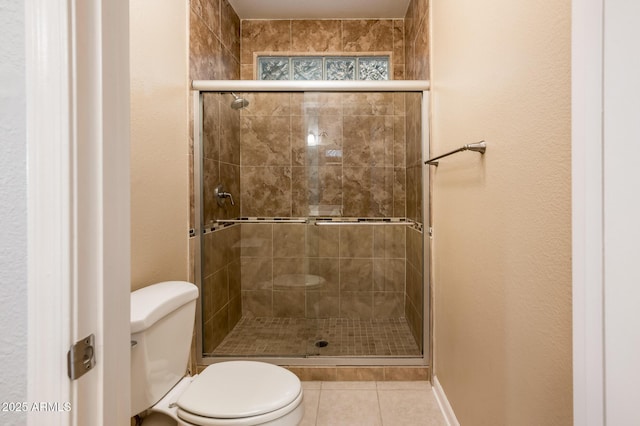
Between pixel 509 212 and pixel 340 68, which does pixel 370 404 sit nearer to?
pixel 509 212

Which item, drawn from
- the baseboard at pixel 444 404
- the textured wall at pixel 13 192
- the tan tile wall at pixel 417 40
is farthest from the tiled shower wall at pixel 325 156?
the textured wall at pixel 13 192

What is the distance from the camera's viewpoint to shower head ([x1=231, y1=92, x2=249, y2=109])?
94.2 inches

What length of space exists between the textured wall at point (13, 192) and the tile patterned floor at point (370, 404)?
1.50 m

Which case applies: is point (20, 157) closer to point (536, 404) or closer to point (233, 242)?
point (536, 404)

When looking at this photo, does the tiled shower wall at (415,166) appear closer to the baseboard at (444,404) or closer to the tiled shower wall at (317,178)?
the tiled shower wall at (317,178)

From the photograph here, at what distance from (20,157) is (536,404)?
1163 millimetres

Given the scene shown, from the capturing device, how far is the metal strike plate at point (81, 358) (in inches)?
17.3

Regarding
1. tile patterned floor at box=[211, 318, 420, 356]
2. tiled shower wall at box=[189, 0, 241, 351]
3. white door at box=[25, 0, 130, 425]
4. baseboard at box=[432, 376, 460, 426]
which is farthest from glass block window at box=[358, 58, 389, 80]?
white door at box=[25, 0, 130, 425]

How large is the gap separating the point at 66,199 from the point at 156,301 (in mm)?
889

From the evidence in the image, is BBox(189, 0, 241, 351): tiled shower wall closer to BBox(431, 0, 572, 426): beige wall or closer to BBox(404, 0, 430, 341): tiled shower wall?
BBox(404, 0, 430, 341): tiled shower wall

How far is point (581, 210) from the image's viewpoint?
2.13 ft

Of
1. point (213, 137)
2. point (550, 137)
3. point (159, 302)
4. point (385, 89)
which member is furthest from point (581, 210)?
point (213, 137)

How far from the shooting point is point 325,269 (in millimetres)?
2559

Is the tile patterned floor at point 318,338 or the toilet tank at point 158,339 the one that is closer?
the toilet tank at point 158,339
